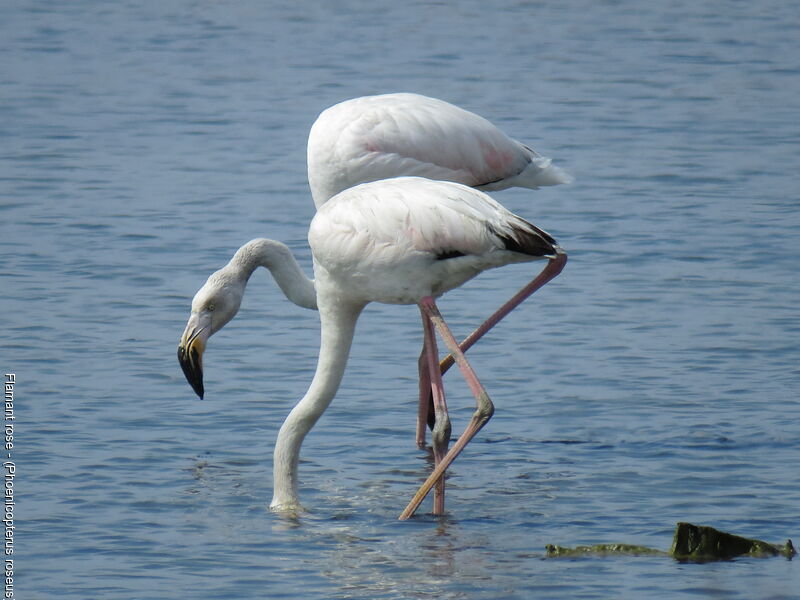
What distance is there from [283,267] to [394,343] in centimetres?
196

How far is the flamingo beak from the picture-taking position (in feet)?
25.3

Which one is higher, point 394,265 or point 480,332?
point 394,265

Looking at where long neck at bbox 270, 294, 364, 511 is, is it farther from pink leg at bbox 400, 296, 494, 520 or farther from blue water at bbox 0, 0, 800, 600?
pink leg at bbox 400, 296, 494, 520

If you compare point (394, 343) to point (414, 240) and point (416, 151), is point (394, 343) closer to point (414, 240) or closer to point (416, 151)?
point (416, 151)

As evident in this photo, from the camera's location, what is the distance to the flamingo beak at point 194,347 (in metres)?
7.70

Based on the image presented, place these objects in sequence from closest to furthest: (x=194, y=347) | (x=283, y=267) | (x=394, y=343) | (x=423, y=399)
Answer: (x=194, y=347) → (x=283, y=267) → (x=423, y=399) → (x=394, y=343)

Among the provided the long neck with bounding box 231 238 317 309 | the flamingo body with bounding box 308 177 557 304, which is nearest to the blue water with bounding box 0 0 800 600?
the long neck with bounding box 231 238 317 309

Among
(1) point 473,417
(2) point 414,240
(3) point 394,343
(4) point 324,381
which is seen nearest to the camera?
(2) point 414,240

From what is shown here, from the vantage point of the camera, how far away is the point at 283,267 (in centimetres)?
809

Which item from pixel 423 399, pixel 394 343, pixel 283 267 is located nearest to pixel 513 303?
pixel 423 399

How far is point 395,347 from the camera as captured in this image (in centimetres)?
987

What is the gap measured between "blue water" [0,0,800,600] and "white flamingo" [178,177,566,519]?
0.39 metres

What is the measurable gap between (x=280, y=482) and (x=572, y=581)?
4.90ft

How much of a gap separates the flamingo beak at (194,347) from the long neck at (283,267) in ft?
1.34
